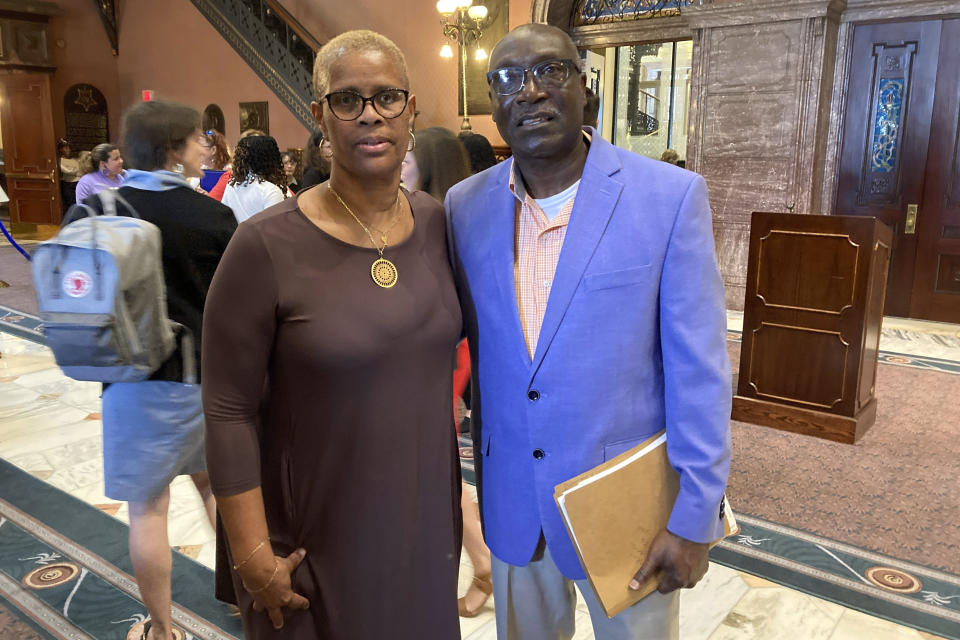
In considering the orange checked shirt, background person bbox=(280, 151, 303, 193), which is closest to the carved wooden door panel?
background person bbox=(280, 151, 303, 193)

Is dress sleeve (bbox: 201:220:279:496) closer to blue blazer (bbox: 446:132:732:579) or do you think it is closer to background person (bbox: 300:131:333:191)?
blue blazer (bbox: 446:132:732:579)

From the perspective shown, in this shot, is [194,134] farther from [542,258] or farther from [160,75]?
[160,75]

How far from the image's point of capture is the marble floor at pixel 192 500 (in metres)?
2.34

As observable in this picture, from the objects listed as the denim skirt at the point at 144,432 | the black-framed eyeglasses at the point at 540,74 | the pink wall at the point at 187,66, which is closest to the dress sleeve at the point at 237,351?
the black-framed eyeglasses at the point at 540,74

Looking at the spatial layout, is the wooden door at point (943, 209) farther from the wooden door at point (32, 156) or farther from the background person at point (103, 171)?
the wooden door at point (32, 156)

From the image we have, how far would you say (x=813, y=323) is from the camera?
13.1 ft

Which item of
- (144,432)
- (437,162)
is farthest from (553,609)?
(437,162)

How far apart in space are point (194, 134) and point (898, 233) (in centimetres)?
705

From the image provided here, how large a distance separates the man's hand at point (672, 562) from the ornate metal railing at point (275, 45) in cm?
1151

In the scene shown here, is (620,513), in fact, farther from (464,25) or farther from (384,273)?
(464,25)

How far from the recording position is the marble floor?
2342 mm

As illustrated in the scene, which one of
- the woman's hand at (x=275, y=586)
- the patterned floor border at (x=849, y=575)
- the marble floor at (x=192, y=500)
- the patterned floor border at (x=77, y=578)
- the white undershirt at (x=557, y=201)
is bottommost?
the patterned floor border at (x=77, y=578)

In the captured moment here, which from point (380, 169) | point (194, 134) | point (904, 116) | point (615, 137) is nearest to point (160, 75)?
point (615, 137)

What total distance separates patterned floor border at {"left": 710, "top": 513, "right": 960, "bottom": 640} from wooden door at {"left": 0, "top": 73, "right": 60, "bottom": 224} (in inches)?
602
